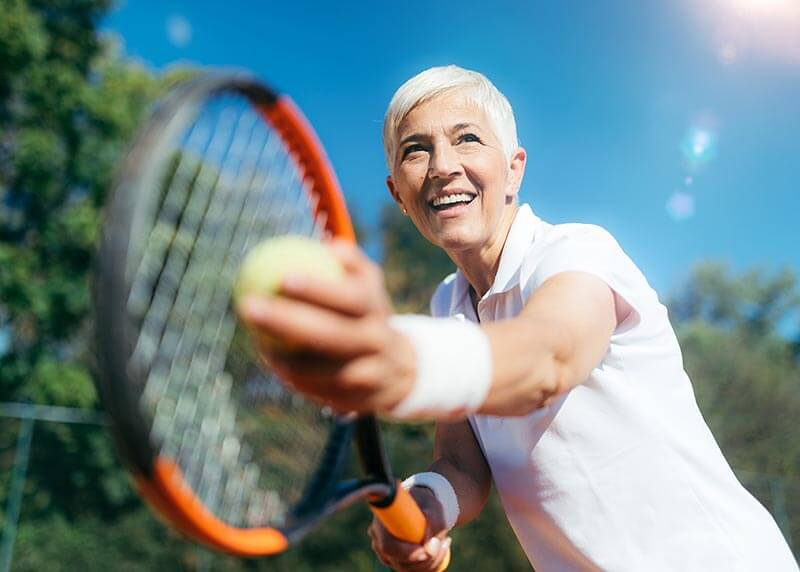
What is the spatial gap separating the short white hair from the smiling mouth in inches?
7.1

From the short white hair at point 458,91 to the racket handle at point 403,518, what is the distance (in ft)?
2.56

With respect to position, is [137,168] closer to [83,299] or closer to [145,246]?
[145,246]

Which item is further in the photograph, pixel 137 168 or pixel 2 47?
pixel 2 47

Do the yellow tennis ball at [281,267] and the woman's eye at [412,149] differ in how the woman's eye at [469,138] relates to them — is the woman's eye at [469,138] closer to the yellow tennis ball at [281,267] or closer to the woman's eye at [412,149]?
the woman's eye at [412,149]

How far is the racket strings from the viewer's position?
1194 millimetres

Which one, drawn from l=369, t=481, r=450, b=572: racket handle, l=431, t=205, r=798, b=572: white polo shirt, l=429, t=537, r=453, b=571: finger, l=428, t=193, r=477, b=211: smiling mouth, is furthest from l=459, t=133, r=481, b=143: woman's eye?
l=429, t=537, r=453, b=571: finger

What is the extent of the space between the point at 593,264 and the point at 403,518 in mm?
652

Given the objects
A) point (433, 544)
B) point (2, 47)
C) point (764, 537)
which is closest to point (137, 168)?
point (433, 544)

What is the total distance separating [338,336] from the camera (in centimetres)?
79

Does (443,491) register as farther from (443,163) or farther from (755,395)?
(755,395)

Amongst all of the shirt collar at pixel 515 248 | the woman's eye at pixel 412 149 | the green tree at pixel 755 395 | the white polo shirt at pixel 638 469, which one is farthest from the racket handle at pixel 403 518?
the green tree at pixel 755 395

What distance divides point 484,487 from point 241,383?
0.64 meters

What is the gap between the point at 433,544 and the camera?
1.71m

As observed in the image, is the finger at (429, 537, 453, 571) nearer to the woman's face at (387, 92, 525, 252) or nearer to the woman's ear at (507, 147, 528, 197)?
the woman's face at (387, 92, 525, 252)
